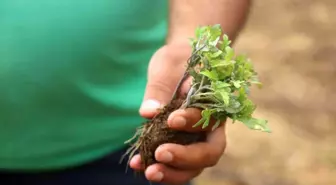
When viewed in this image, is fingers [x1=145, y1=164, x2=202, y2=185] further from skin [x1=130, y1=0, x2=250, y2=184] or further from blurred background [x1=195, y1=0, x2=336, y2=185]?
blurred background [x1=195, y1=0, x2=336, y2=185]

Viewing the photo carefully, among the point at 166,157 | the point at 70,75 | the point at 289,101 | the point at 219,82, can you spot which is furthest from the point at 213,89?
the point at 289,101

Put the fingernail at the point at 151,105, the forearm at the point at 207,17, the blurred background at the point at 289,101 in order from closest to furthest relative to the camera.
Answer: the fingernail at the point at 151,105, the forearm at the point at 207,17, the blurred background at the point at 289,101

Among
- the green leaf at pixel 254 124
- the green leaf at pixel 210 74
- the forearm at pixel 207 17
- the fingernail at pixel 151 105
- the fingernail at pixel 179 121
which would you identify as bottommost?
the green leaf at pixel 254 124

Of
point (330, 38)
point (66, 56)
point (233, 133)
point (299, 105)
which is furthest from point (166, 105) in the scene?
point (330, 38)

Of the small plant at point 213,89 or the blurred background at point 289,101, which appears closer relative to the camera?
the small plant at point 213,89

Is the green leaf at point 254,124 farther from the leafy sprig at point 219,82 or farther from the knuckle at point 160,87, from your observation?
the knuckle at point 160,87

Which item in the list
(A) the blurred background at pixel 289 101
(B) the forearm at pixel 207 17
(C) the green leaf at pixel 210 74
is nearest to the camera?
(C) the green leaf at pixel 210 74

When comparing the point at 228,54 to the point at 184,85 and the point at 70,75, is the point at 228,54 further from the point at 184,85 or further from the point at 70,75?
the point at 70,75

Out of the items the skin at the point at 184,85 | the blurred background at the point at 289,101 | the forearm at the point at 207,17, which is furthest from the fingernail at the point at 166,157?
the blurred background at the point at 289,101
